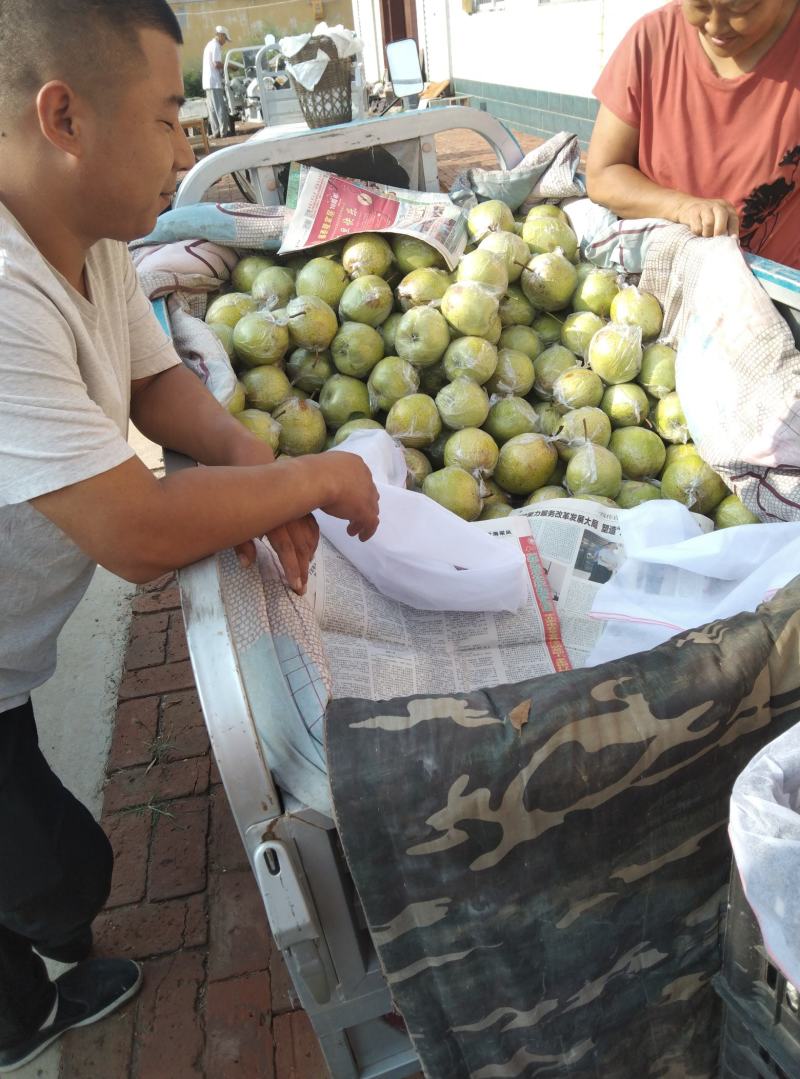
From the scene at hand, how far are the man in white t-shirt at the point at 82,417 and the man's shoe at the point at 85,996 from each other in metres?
0.38

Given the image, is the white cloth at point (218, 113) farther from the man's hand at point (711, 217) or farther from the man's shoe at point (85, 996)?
the man's shoe at point (85, 996)

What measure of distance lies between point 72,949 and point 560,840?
152 centimetres

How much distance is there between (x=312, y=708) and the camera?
4.03 ft

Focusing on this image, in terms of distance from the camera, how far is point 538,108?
9.73 m

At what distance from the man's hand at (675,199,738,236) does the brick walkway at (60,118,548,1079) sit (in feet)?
8.24

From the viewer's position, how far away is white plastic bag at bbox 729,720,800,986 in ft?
2.68

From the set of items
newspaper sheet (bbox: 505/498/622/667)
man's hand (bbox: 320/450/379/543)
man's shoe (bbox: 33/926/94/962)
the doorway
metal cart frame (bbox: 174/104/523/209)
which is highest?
the doorway

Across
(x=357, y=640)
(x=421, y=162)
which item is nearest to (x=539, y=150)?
(x=421, y=162)

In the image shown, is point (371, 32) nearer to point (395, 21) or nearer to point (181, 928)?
point (395, 21)

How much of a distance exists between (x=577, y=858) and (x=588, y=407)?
1686mm

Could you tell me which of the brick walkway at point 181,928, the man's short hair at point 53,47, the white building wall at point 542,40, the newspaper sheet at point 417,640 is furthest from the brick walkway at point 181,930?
the white building wall at point 542,40

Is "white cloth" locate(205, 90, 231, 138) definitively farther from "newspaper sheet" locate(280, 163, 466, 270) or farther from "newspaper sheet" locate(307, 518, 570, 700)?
"newspaper sheet" locate(307, 518, 570, 700)

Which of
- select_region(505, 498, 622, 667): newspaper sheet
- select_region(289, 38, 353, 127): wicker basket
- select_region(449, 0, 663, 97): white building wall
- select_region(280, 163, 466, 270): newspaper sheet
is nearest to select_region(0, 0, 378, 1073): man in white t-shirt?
select_region(505, 498, 622, 667): newspaper sheet

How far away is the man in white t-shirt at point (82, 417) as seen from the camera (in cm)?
102
